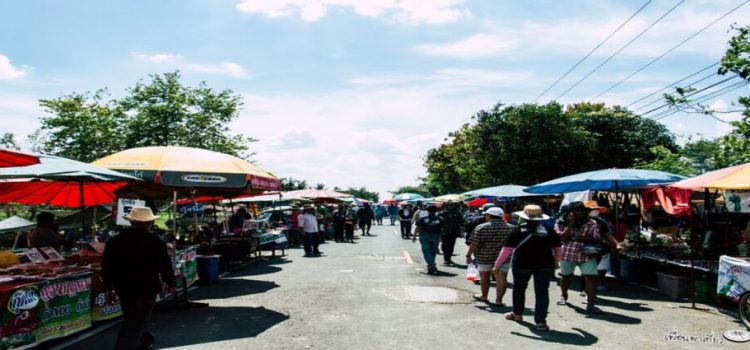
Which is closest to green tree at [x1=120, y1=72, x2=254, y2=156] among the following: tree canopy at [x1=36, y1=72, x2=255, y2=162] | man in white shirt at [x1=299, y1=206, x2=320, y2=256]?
tree canopy at [x1=36, y1=72, x2=255, y2=162]

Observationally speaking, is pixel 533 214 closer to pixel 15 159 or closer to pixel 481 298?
pixel 481 298

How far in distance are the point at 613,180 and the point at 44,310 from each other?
10714mm

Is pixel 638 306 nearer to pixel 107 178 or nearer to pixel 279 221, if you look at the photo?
pixel 107 178

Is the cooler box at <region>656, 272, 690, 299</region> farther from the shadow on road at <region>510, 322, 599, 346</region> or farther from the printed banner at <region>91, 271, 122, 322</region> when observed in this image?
the printed banner at <region>91, 271, 122, 322</region>

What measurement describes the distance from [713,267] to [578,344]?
15.7ft

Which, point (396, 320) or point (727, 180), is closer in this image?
point (396, 320)

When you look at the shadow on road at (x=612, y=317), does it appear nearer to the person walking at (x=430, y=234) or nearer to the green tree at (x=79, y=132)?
the person walking at (x=430, y=234)

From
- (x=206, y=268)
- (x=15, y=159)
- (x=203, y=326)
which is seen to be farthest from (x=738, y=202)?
(x=15, y=159)

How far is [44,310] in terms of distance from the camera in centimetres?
631

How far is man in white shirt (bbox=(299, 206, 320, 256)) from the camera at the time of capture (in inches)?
730

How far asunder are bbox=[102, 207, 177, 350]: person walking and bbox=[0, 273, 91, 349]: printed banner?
918 mm

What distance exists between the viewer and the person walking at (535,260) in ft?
24.5

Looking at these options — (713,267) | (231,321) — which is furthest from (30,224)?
(713,267)

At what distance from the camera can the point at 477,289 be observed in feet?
35.9
